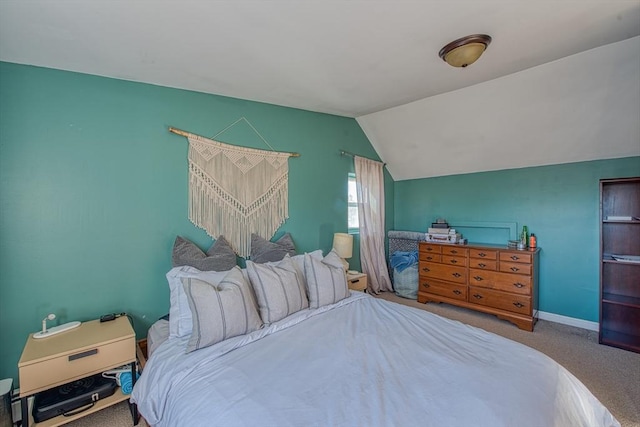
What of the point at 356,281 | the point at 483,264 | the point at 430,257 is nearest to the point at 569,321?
the point at 483,264

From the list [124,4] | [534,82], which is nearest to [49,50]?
[124,4]

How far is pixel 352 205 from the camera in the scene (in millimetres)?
4074

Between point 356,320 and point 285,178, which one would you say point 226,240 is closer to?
point 285,178

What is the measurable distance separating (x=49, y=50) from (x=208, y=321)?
1.98 metres

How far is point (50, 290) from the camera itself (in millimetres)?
1949

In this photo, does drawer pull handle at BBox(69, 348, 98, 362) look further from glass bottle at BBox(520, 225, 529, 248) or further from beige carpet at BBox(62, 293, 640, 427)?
glass bottle at BBox(520, 225, 529, 248)

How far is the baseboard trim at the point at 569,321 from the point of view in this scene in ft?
10.3

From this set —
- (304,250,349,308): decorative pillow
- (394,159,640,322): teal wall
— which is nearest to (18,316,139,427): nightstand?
(304,250,349,308): decorative pillow

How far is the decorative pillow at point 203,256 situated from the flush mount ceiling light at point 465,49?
2350 millimetres

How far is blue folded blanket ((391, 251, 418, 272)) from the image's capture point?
421 cm

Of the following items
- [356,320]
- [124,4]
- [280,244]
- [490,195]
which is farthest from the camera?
[490,195]

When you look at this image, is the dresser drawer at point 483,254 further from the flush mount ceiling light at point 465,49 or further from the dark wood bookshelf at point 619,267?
the flush mount ceiling light at point 465,49

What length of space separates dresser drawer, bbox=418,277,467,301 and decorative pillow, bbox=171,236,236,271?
9.04 ft

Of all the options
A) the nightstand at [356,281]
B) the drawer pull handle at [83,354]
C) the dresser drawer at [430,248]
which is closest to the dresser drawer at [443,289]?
the dresser drawer at [430,248]
